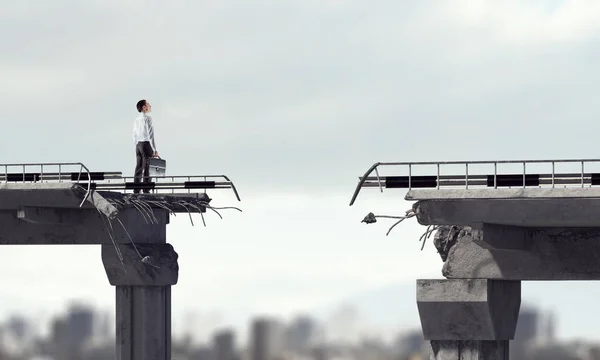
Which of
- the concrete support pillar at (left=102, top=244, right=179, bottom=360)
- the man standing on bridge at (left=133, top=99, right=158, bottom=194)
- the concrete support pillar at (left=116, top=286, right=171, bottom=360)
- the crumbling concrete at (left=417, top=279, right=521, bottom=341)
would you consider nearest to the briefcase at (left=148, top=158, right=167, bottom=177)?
the man standing on bridge at (left=133, top=99, right=158, bottom=194)

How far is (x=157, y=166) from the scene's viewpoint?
3900cm

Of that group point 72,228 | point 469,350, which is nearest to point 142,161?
point 72,228

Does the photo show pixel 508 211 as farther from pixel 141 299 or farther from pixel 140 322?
pixel 140 322

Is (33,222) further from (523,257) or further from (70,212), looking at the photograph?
(523,257)

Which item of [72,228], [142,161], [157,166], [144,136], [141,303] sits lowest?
[141,303]

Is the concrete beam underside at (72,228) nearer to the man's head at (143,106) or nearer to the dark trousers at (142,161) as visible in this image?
the dark trousers at (142,161)

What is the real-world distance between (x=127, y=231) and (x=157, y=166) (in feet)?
11.7

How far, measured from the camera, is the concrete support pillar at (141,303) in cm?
4272

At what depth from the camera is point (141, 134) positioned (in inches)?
1507

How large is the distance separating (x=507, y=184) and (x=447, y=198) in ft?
4.20

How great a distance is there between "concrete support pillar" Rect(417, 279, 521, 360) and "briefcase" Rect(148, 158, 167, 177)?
26.7 ft

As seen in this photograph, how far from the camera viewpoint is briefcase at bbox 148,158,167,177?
38.7 metres

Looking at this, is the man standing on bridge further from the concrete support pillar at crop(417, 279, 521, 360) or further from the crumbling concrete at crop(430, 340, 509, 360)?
the crumbling concrete at crop(430, 340, 509, 360)

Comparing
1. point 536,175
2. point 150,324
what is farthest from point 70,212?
point 536,175
